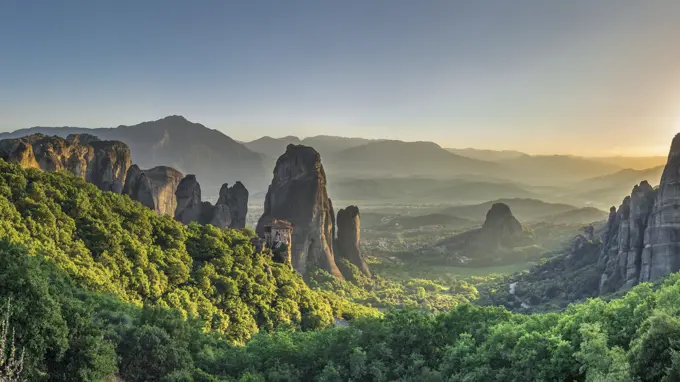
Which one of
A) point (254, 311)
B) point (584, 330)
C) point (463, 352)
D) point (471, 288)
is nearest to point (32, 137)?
point (254, 311)

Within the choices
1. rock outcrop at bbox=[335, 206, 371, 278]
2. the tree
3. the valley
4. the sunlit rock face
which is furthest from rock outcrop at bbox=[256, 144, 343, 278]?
the tree

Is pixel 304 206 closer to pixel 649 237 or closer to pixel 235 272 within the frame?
pixel 235 272

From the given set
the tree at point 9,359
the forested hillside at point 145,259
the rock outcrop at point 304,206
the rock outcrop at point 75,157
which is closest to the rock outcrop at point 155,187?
the rock outcrop at point 75,157

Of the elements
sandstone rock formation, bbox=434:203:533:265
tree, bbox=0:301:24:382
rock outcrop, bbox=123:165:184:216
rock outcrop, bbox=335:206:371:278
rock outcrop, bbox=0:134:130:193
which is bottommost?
sandstone rock formation, bbox=434:203:533:265

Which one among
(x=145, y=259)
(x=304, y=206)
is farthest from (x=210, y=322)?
(x=304, y=206)

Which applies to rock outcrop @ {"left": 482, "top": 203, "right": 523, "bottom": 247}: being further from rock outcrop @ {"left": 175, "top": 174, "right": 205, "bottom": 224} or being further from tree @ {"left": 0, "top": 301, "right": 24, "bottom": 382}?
tree @ {"left": 0, "top": 301, "right": 24, "bottom": 382}

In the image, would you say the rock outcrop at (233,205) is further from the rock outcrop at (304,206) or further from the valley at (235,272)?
the rock outcrop at (304,206)
